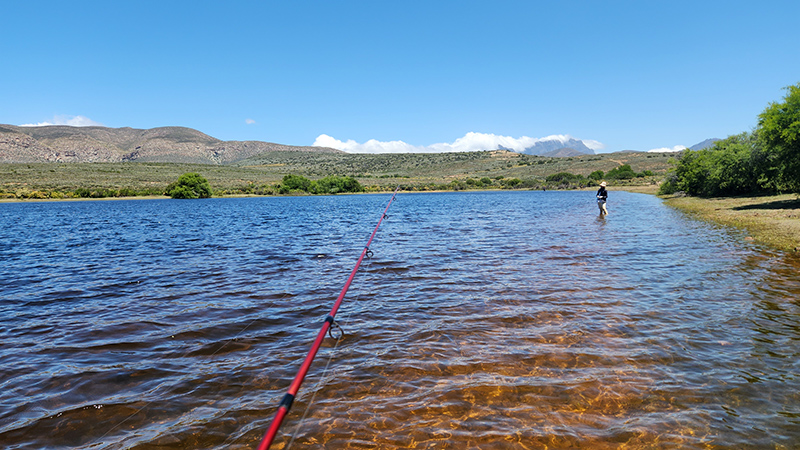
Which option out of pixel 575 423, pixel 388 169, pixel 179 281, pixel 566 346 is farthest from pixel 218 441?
pixel 388 169

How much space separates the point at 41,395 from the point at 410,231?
766 inches

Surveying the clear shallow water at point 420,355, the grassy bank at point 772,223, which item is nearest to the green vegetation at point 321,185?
the grassy bank at point 772,223

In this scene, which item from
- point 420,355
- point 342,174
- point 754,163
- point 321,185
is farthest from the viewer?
point 342,174

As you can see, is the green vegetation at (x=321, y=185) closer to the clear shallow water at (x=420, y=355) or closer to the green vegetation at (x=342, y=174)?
the green vegetation at (x=342, y=174)

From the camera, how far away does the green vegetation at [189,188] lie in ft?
258

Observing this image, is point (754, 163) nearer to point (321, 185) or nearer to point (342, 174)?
point (321, 185)

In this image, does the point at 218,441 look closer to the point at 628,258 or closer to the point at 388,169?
the point at 628,258

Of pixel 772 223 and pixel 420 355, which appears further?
pixel 772 223

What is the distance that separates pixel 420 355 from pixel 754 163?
37.4 meters

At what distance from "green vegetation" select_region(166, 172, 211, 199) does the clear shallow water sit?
72113 mm

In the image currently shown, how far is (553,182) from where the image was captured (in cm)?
10731

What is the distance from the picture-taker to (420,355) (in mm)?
6484

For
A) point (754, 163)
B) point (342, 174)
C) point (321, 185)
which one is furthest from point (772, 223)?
point (342, 174)

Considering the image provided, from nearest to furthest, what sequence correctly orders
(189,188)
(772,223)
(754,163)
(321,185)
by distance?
(772,223)
(754,163)
(189,188)
(321,185)
